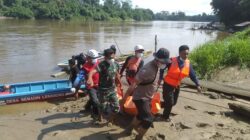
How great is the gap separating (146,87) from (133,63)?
2267 mm

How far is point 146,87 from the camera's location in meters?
5.80

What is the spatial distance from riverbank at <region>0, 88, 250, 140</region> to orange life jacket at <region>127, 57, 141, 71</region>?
1271 millimetres

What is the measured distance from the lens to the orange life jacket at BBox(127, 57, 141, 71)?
798 cm

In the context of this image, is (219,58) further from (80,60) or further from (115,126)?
(115,126)

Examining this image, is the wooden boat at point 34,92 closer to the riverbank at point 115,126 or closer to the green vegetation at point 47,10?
the riverbank at point 115,126

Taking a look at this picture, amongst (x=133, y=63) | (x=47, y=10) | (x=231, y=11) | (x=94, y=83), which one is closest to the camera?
(x=94, y=83)

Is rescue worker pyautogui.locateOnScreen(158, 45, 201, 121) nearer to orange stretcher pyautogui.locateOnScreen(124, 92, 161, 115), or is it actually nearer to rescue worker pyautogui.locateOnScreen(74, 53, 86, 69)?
orange stretcher pyautogui.locateOnScreen(124, 92, 161, 115)

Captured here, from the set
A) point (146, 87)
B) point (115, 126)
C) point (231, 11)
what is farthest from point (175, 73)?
point (231, 11)

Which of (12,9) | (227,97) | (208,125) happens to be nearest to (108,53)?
(208,125)

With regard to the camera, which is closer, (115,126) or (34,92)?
(115,126)

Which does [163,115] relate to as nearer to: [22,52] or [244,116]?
[244,116]

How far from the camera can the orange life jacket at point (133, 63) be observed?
26.2 ft

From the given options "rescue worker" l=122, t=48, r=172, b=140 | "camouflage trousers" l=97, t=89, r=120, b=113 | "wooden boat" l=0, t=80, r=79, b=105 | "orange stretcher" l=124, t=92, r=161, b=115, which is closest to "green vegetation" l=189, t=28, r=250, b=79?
"wooden boat" l=0, t=80, r=79, b=105

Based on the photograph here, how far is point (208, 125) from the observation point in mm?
7309
